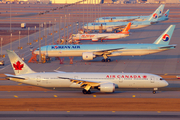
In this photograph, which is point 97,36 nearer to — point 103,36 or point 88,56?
point 103,36

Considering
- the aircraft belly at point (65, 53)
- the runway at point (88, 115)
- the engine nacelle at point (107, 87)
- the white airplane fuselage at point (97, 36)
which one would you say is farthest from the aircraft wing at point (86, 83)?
the white airplane fuselage at point (97, 36)

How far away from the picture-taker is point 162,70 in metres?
60.1

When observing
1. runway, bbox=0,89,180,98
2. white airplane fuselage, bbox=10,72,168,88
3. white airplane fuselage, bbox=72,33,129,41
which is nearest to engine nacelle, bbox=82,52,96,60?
runway, bbox=0,89,180,98

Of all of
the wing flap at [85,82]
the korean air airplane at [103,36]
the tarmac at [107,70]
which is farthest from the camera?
the korean air airplane at [103,36]

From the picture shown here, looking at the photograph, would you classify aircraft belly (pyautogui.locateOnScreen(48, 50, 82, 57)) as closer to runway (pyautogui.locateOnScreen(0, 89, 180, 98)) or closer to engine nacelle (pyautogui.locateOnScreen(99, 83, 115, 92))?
runway (pyautogui.locateOnScreen(0, 89, 180, 98))

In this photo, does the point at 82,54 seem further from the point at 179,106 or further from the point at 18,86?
the point at 179,106

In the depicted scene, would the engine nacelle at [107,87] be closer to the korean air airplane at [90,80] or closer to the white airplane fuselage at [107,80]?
the korean air airplane at [90,80]

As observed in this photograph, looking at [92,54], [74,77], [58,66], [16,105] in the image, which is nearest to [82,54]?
[92,54]

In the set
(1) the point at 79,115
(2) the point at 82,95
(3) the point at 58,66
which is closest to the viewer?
(1) the point at 79,115

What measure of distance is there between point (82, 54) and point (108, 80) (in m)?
25.1

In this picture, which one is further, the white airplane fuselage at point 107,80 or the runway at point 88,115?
the white airplane fuselage at point 107,80

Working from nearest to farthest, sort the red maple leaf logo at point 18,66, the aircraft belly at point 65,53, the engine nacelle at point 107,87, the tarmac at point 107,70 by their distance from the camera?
the tarmac at point 107,70 → the engine nacelle at point 107,87 → the red maple leaf logo at point 18,66 → the aircraft belly at point 65,53

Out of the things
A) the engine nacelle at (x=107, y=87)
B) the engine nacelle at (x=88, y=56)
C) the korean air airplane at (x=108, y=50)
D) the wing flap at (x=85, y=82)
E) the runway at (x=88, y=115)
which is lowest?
the runway at (x=88, y=115)

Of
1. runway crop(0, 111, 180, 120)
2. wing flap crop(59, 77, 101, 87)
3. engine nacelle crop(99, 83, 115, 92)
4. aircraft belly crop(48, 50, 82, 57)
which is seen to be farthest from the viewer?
aircraft belly crop(48, 50, 82, 57)
